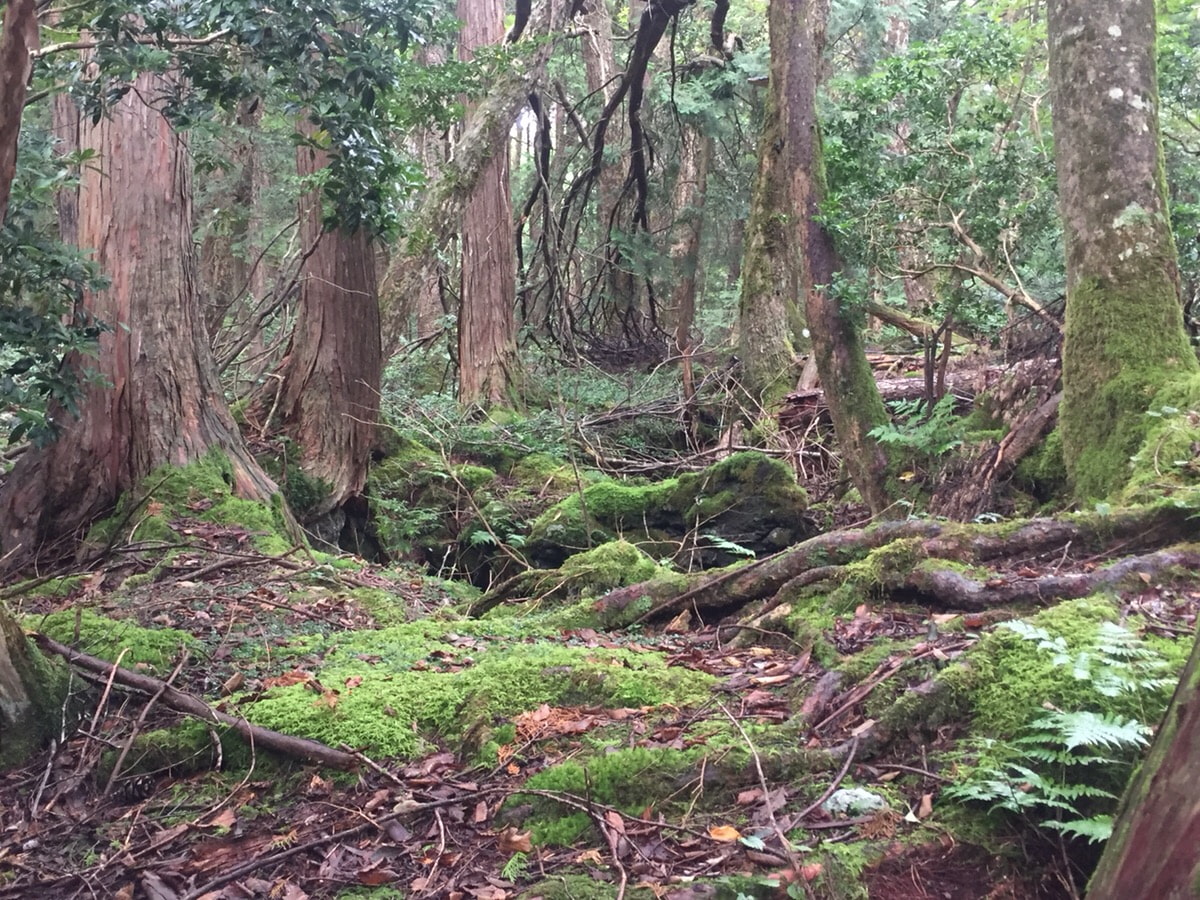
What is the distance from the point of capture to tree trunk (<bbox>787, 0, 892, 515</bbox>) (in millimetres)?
7836

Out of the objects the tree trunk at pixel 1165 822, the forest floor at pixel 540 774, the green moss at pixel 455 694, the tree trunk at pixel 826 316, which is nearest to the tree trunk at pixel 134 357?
the forest floor at pixel 540 774

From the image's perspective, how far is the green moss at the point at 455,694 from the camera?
366cm

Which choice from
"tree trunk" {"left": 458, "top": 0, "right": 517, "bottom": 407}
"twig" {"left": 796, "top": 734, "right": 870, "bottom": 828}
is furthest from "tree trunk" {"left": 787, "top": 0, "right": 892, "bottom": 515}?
"tree trunk" {"left": 458, "top": 0, "right": 517, "bottom": 407}

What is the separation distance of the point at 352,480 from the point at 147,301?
261 cm

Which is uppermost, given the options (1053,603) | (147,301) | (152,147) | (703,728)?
(152,147)

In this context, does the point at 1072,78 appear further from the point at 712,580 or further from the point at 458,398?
the point at 458,398

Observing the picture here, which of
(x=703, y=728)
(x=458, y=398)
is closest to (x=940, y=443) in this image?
(x=703, y=728)

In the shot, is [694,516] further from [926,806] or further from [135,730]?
[926,806]

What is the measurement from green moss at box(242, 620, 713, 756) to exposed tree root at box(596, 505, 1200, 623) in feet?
2.96

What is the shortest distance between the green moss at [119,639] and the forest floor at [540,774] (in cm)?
1

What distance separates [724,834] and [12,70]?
3.36m

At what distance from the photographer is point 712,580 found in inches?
205

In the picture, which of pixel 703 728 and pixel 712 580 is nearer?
pixel 703 728

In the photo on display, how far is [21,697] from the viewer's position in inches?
150
